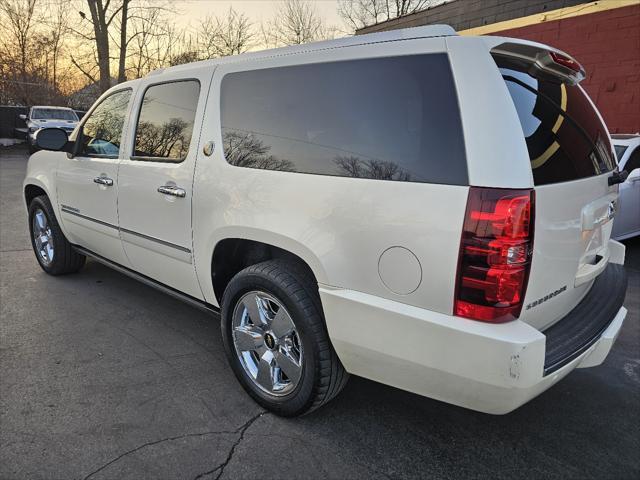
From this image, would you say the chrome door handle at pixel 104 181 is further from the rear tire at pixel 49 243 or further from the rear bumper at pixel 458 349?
the rear bumper at pixel 458 349

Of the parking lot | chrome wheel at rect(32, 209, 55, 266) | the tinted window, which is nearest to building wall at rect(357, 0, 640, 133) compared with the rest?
the parking lot

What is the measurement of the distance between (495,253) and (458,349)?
0.40 meters

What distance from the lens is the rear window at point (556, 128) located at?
1.82m

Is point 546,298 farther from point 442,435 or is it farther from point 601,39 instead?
point 601,39

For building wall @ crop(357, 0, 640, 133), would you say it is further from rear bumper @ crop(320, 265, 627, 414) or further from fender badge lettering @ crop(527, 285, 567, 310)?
fender badge lettering @ crop(527, 285, 567, 310)

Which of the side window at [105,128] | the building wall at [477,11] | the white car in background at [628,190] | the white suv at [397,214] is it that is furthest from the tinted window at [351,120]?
the building wall at [477,11]

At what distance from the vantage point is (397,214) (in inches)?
71.9

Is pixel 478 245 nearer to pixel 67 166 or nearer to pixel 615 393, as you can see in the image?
pixel 615 393

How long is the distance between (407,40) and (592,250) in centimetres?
140

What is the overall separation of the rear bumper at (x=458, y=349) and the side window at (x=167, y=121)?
149cm

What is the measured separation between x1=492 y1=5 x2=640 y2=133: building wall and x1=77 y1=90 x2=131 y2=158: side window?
374 inches

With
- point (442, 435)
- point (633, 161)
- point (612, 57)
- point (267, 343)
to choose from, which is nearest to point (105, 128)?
point (267, 343)

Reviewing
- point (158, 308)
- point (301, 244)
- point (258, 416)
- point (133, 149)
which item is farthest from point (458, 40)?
point (158, 308)

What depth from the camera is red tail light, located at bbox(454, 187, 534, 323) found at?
1.65m
